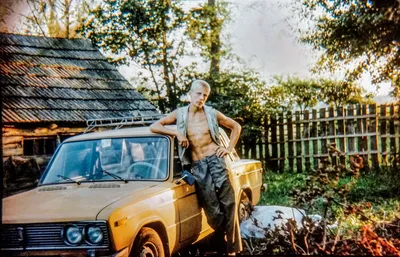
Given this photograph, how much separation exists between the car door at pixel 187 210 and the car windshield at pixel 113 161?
17 centimetres

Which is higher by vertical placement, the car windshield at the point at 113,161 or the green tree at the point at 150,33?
the green tree at the point at 150,33

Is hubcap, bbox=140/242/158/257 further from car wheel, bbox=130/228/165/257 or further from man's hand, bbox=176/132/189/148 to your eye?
man's hand, bbox=176/132/189/148

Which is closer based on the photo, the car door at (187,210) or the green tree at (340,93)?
the car door at (187,210)

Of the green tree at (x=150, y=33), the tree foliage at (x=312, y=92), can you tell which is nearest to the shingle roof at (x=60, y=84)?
the green tree at (x=150, y=33)

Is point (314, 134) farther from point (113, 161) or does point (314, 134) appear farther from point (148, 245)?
point (148, 245)

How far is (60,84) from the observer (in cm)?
779

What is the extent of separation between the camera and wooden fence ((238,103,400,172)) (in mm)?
6832

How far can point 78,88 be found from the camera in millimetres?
7930

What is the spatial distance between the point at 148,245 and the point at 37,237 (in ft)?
2.96

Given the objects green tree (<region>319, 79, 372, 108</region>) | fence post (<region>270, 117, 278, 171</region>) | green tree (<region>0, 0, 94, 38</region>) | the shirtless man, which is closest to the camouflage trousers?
the shirtless man

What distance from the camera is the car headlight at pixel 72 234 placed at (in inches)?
131

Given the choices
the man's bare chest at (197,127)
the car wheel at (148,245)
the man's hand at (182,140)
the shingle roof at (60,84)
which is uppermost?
the shingle roof at (60,84)

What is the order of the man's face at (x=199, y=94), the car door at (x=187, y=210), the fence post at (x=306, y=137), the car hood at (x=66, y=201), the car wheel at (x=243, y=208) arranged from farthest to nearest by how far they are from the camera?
the fence post at (x=306, y=137) → the car wheel at (x=243, y=208) → the man's face at (x=199, y=94) → the car door at (x=187, y=210) → the car hood at (x=66, y=201)

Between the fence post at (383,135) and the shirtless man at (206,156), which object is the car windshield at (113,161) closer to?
the shirtless man at (206,156)
